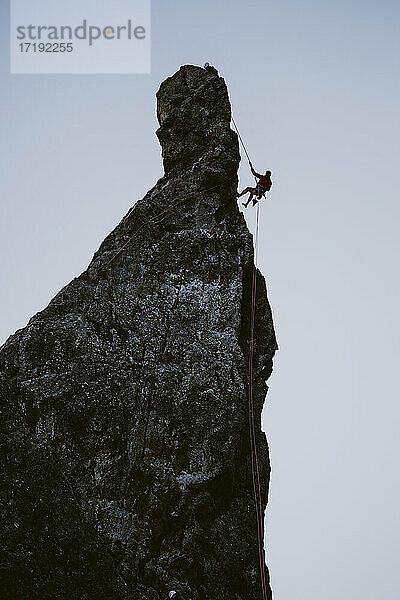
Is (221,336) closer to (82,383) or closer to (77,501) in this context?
(82,383)

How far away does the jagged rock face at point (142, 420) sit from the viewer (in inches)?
516

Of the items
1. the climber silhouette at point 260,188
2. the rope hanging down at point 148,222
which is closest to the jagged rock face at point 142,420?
the rope hanging down at point 148,222

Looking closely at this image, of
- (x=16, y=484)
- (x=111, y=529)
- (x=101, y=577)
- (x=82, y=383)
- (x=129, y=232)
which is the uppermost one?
(x=129, y=232)

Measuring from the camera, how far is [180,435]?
47.5 ft

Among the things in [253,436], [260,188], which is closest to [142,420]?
[253,436]

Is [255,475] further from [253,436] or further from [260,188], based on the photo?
[260,188]

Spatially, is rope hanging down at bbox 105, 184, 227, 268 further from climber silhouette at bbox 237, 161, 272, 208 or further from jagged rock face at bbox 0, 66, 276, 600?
climber silhouette at bbox 237, 161, 272, 208

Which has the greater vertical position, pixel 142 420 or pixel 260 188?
pixel 260 188

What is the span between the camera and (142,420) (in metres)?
14.5

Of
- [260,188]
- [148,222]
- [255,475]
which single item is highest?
[260,188]

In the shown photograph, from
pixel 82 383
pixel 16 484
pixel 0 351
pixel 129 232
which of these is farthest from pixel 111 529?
pixel 129 232

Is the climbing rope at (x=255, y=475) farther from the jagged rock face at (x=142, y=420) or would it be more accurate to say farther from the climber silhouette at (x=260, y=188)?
the climber silhouette at (x=260, y=188)

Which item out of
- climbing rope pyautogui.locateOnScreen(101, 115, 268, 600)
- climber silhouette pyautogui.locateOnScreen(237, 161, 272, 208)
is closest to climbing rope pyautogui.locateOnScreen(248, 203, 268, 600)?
climbing rope pyautogui.locateOnScreen(101, 115, 268, 600)

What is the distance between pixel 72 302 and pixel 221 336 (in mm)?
3722
